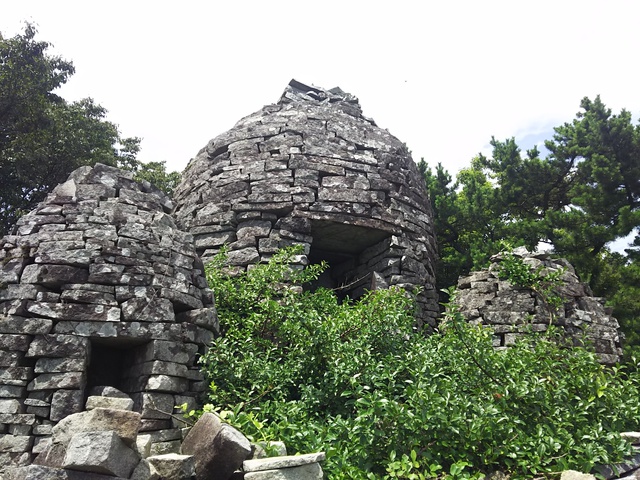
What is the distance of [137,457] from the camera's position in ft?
9.59

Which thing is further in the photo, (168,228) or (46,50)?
(46,50)

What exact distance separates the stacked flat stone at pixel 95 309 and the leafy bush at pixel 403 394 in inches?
16.6

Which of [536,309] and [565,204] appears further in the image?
[565,204]

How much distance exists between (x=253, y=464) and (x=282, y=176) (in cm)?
429

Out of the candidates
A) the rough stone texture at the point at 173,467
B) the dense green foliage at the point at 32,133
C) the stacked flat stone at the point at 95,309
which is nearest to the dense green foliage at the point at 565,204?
the stacked flat stone at the point at 95,309

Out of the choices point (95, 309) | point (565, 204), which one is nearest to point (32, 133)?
point (95, 309)

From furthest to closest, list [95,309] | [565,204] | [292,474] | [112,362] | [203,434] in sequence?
[565,204]
[112,362]
[95,309]
[203,434]
[292,474]

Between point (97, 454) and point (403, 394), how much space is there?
2.19 meters

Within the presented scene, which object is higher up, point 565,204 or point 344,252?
point 565,204

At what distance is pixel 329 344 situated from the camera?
4621 mm

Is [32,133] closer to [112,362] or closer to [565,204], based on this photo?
[112,362]

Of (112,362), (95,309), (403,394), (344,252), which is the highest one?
(344,252)

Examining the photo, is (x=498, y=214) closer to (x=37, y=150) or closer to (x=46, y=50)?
(x=37, y=150)

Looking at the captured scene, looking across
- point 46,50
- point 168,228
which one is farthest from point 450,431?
point 46,50
